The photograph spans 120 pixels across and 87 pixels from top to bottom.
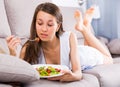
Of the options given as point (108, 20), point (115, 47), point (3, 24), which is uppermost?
point (3, 24)

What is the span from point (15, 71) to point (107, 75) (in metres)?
0.71

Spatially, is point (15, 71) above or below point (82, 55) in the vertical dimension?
above

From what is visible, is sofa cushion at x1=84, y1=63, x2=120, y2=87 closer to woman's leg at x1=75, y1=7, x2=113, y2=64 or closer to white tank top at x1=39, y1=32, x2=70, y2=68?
white tank top at x1=39, y1=32, x2=70, y2=68

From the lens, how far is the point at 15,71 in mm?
1226

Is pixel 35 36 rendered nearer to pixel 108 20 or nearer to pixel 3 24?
pixel 3 24

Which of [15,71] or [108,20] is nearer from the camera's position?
[15,71]

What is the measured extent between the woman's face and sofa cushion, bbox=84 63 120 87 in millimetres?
389

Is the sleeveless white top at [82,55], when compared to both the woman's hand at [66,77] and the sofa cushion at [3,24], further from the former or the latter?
the sofa cushion at [3,24]

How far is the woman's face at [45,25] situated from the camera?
163 centimetres

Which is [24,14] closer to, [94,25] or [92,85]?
[92,85]

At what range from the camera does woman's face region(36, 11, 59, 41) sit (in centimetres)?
163

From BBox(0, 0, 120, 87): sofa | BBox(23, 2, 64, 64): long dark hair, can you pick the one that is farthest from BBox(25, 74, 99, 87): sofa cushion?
BBox(23, 2, 64, 64): long dark hair

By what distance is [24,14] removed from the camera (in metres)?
2.35

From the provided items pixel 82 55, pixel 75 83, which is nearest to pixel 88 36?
pixel 82 55
